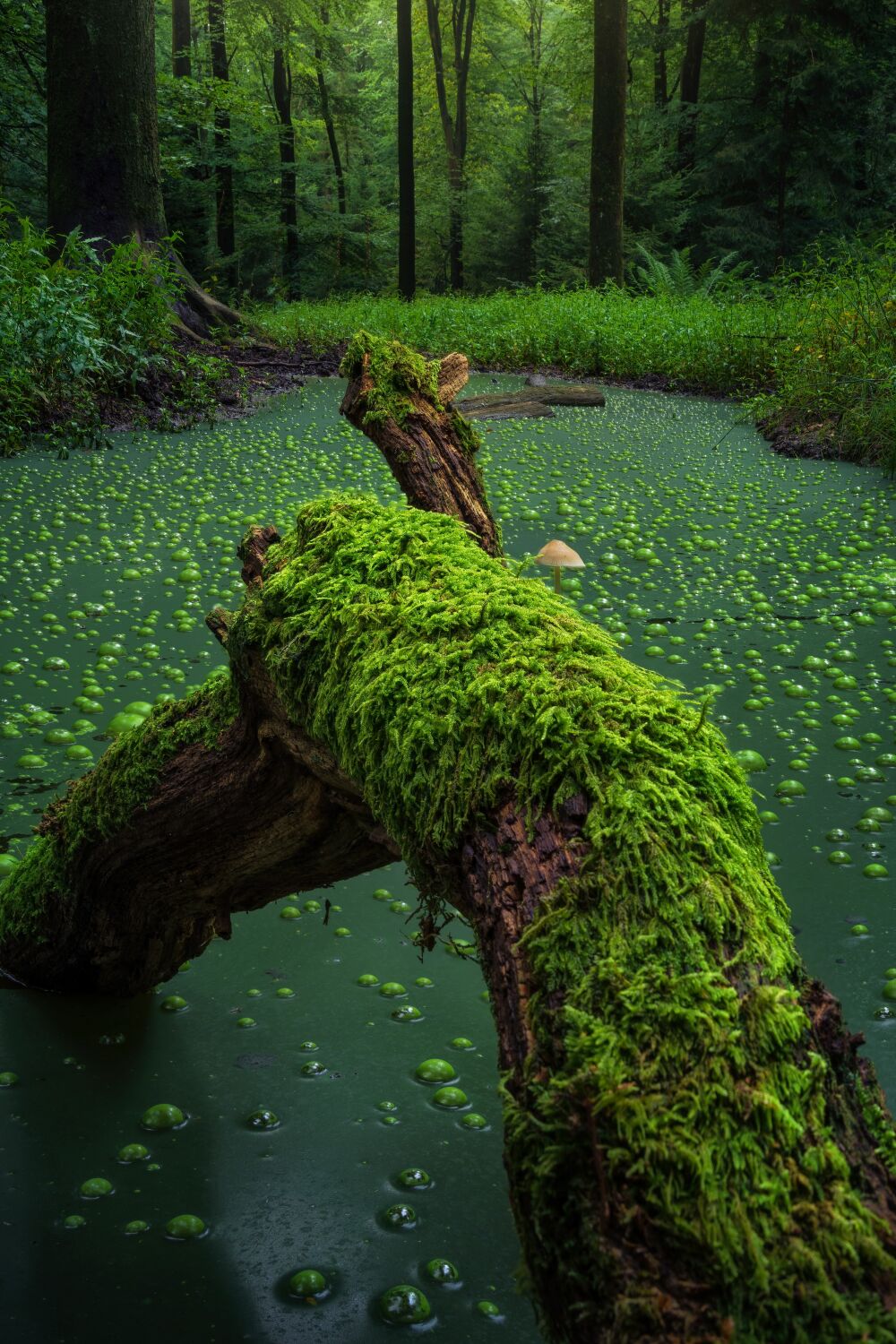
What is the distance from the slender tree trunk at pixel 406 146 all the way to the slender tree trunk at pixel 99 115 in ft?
24.5

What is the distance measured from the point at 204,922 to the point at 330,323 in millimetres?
12139

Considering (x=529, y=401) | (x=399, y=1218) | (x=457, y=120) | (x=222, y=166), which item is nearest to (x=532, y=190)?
(x=457, y=120)

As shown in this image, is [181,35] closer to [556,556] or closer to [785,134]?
[785,134]

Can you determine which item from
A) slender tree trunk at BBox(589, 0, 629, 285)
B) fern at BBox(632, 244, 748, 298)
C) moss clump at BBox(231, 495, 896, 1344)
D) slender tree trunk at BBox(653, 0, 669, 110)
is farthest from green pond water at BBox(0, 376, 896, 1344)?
slender tree trunk at BBox(653, 0, 669, 110)

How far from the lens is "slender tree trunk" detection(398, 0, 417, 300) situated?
50.8ft

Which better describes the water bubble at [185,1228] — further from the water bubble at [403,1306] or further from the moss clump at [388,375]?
the moss clump at [388,375]

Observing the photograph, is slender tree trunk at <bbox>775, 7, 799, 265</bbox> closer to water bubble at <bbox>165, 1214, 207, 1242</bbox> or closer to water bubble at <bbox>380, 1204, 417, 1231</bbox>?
water bubble at <bbox>380, 1204, 417, 1231</bbox>

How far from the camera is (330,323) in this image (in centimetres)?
1334

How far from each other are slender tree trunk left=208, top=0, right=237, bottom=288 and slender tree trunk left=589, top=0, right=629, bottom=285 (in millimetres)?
8583

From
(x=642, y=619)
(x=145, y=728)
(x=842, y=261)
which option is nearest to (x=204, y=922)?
(x=145, y=728)

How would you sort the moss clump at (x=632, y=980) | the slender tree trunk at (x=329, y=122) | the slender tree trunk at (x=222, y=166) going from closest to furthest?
the moss clump at (x=632, y=980) < the slender tree trunk at (x=222, y=166) < the slender tree trunk at (x=329, y=122)

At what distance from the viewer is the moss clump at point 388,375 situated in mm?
2354

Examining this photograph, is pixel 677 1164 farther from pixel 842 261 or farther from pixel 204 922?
pixel 842 261

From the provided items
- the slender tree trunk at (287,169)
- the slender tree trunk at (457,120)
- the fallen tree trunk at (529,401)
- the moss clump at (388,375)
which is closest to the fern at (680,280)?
the fallen tree trunk at (529,401)
